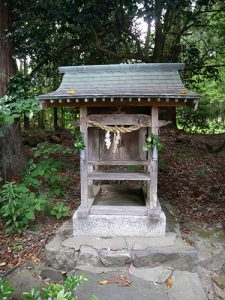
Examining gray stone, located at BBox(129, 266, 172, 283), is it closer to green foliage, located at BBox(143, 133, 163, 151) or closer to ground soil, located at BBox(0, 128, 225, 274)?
ground soil, located at BBox(0, 128, 225, 274)

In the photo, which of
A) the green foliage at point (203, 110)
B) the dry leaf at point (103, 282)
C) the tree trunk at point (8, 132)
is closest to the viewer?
the dry leaf at point (103, 282)

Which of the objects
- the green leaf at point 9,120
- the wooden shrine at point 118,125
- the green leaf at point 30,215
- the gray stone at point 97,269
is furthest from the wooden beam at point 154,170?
the green leaf at point 9,120

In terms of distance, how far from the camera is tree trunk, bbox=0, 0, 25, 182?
627cm

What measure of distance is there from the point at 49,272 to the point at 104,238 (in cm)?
94

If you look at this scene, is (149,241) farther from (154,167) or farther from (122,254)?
(154,167)

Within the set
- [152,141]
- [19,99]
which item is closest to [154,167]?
[152,141]

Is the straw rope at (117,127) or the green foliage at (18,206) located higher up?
the straw rope at (117,127)

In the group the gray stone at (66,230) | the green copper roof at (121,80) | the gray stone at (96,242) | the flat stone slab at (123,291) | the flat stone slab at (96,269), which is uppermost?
the green copper roof at (121,80)

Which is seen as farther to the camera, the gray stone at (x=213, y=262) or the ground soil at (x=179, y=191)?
the ground soil at (x=179, y=191)

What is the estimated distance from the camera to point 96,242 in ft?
14.0

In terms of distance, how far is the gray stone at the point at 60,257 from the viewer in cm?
402

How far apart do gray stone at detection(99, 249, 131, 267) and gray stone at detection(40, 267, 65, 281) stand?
2.09 feet

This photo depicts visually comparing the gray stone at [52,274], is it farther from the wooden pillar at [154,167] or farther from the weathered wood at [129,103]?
the weathered wood at [129,103]

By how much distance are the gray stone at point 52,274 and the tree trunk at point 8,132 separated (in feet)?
9.23
